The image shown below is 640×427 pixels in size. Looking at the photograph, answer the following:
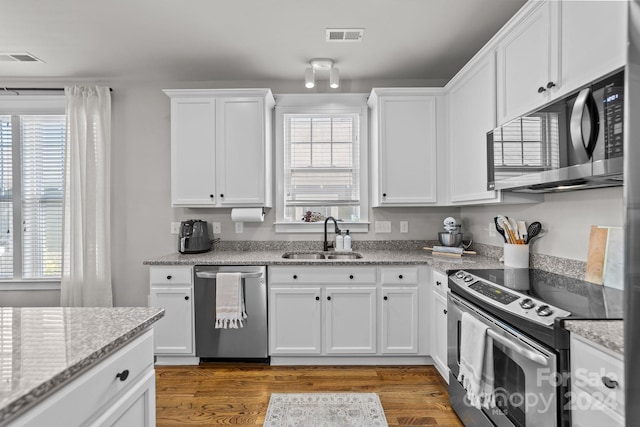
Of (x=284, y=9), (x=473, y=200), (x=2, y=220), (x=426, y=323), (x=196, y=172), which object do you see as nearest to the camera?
(x=284, y=9)

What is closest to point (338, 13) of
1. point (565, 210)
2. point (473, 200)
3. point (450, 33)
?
point (450, 33)

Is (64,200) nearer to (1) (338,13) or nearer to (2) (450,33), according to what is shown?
(1) (338,13)

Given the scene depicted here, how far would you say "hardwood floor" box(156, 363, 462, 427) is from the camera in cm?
211

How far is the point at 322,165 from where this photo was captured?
3.43m

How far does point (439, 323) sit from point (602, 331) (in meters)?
1.51

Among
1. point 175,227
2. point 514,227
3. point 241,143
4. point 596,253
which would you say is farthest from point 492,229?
point 175,227

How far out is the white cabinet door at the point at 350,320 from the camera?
2.72 metres

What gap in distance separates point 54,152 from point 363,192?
3.14 m

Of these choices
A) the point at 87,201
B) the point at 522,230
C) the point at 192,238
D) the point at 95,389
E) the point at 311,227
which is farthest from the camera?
the point at 311,227

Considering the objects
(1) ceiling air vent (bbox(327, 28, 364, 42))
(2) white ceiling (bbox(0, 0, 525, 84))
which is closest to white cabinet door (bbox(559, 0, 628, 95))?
(2) white ceiling (bbox(0, 0, 525, 84))

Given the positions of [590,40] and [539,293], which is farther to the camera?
[539,293]

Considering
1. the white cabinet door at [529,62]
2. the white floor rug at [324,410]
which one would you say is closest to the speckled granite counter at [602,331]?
the white cabinet door at [529,62]

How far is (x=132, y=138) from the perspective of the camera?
3.42m

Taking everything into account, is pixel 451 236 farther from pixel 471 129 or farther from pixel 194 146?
pixel 194 146
